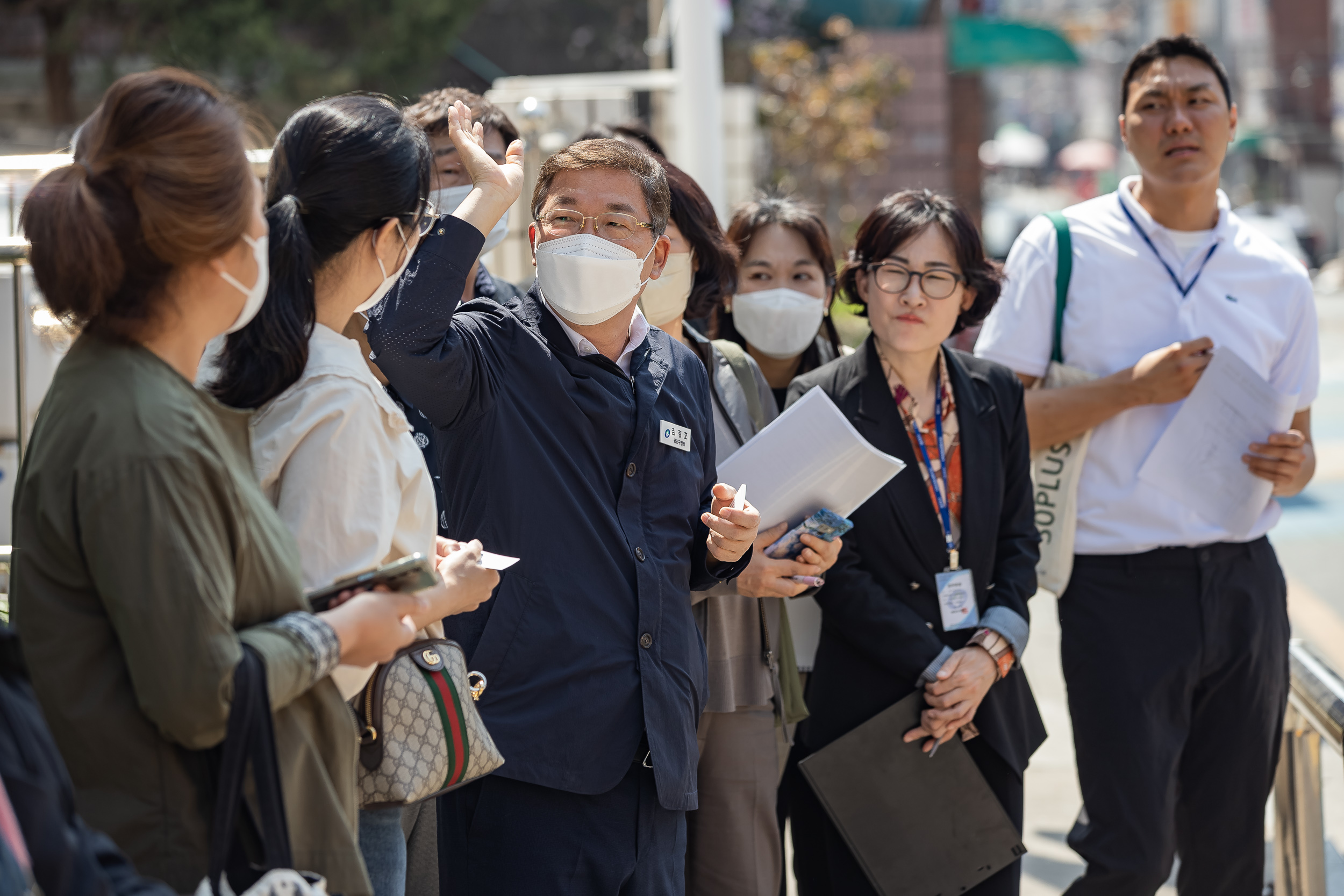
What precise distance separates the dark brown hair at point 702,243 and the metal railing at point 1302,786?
179 cm

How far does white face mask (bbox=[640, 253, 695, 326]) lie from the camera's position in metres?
3.03

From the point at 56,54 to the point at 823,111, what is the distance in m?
7.47

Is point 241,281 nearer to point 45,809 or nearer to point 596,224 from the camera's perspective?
point 45,809

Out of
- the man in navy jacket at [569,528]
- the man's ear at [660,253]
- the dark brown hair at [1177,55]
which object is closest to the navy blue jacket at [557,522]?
the man in navy jacket at [569,528]

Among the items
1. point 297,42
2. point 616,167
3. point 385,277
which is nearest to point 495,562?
point 385,277

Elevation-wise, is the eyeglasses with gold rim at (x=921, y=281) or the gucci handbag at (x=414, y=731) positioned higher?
the eyeglasses with gold rim at (x=921, y=281)

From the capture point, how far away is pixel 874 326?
3.21 m

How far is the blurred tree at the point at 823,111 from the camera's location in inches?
471

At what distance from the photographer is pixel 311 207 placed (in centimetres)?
195

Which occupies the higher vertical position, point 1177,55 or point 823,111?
point 823,111

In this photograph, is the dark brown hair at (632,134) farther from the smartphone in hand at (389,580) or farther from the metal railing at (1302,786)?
the smartphone in hand at (389,580)

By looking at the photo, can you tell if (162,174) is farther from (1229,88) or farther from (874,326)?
(1229,88)

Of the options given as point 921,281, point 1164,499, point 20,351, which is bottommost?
point 1164,499

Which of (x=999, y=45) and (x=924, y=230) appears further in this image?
(x=999, y=45)
